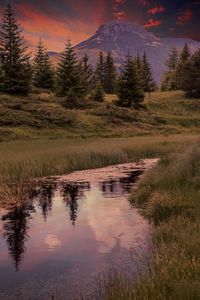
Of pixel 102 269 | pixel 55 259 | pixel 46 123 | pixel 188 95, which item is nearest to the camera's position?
pixel 102 269

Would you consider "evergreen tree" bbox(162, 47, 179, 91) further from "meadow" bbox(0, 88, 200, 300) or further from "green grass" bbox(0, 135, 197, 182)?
"green grass" bbox(0, 135, 197, 182)

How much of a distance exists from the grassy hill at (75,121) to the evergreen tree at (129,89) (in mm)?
4734

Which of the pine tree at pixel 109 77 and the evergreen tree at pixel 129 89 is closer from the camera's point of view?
the evergreen tree at pixel 129 89

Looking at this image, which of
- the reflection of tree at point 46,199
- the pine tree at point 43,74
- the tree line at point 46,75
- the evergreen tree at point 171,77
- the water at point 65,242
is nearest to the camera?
the water at point 65,242

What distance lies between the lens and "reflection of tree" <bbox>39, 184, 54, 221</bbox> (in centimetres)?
1775

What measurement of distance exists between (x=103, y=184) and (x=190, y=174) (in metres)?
6.69

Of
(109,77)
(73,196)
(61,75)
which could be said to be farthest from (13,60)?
(73,196)

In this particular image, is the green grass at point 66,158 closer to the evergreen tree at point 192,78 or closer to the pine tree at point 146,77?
the evergreen tree at point 192,78

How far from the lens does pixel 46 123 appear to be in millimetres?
52375

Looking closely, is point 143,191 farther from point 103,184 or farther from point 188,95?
point 188,95

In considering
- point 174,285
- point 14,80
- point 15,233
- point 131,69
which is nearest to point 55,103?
point 14,80

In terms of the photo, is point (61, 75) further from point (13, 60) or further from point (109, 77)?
point (109, 77)

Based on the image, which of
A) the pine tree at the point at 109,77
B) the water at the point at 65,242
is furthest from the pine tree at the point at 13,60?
the water at the point at 65,242

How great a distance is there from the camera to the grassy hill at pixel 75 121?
164ft
